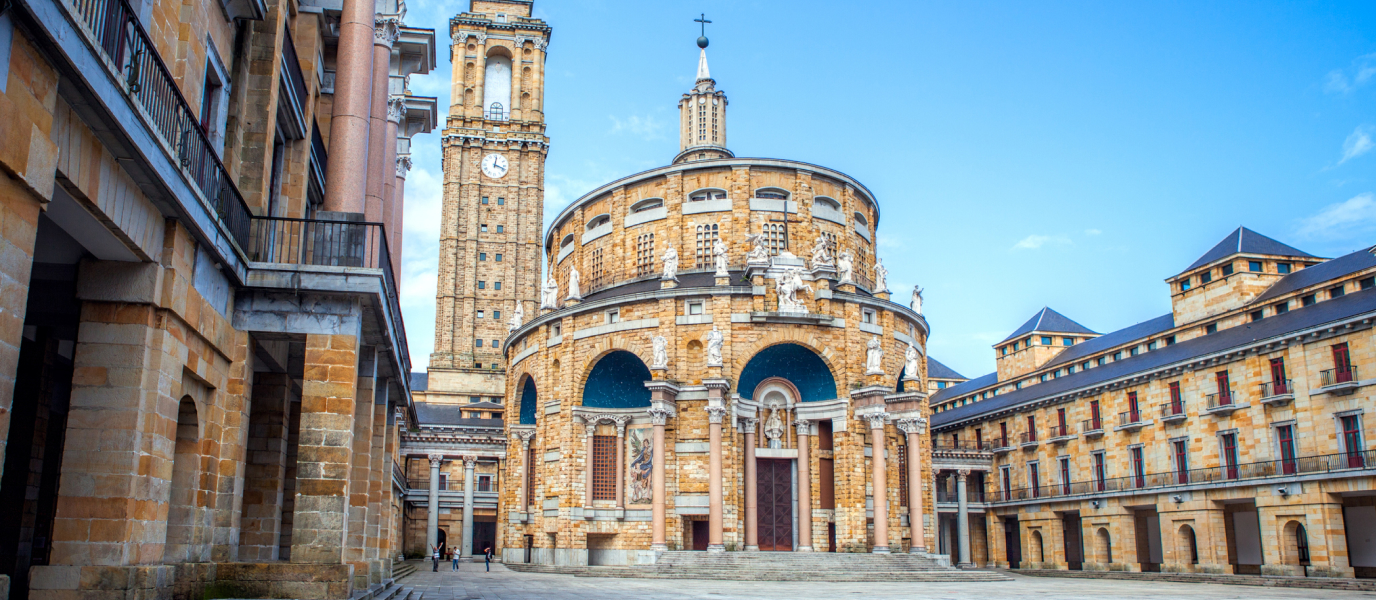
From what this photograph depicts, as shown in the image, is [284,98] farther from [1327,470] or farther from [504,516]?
[1327,470]

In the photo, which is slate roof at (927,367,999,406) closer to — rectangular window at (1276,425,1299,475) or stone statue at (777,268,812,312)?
rectangular window at (1276,425,1299,475)

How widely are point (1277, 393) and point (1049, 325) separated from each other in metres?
22.7

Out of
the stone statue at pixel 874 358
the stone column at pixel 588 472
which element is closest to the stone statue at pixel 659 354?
the stone column at pixel 588 472

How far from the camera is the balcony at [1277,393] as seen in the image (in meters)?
39.8

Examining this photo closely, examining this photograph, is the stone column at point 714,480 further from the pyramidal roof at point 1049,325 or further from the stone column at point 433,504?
the pyramidal roof at point 1049,325

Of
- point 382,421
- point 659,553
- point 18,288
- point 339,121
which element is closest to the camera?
point 18,288

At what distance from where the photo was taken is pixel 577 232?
50.1 m

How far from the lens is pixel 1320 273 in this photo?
4334cm

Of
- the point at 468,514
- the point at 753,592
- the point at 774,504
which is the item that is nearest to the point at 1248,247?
the point at 774,504

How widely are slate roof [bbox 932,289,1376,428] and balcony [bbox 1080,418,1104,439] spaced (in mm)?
1849

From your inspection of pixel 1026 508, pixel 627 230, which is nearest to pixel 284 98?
pixel 627 230

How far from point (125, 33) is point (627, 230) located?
37.0 metres

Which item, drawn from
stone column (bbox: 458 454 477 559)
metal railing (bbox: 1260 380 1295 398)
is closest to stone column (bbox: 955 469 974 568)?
metal railing (bbox: 1260 380 1295 398)

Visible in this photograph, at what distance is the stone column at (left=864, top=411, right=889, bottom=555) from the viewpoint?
37.6m
